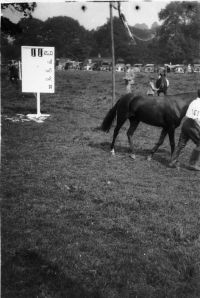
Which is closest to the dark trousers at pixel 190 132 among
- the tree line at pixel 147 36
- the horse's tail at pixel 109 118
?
the tree line at pixel 147 36

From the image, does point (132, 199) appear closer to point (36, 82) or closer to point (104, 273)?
point (104, 273)

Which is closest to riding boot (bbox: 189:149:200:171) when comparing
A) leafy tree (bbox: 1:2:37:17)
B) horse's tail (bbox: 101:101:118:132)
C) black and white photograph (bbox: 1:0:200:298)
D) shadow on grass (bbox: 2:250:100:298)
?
black and white photograph (bbox: 1:0:200:298)

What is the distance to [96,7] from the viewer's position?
539 centimetres

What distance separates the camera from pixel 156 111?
10.9 m

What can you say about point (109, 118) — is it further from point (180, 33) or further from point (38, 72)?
point (38, 72)

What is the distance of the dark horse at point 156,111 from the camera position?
A: 1060 centimetres

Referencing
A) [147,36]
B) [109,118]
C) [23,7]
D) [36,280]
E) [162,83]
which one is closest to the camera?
[36,280]

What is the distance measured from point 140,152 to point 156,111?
51.2 inches

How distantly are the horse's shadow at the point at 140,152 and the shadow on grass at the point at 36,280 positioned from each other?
19.4 ft

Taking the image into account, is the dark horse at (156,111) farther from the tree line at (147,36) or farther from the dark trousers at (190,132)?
the tree line at (147,36)

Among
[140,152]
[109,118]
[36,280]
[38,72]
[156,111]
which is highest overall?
[38,72]

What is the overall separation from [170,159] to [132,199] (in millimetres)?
3536

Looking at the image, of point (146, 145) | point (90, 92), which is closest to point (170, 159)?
point (146, 145)

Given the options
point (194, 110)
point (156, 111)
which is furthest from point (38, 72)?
point (194, 110)
